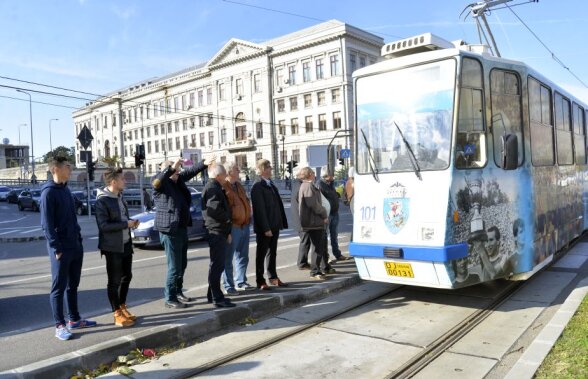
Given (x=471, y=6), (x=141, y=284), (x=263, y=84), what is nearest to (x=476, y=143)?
(x=141, y=284)

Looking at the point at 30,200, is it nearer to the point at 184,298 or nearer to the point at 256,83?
the point at 184,298

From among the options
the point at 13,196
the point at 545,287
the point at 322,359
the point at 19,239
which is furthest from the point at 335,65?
the point at 322,359

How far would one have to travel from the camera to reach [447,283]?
19.4ft

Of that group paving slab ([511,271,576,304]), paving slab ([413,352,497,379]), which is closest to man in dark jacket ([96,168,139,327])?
paving slab ([413,352,497,379])

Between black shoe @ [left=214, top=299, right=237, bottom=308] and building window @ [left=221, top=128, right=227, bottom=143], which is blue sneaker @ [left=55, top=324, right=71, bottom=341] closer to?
black shoe @ [left=214, top=299, right=237, bottom=308]

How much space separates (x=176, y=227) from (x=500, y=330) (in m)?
3.98

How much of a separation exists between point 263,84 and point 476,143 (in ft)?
223

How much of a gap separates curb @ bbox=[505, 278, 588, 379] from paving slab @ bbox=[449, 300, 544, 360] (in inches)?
13.1

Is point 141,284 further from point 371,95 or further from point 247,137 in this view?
point 247,137

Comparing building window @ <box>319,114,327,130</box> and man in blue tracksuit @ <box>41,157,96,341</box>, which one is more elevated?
building window @ <box>319,114,327,130</box>

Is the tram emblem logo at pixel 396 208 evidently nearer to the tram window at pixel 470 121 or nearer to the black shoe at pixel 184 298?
the tram window at pixel 470 121

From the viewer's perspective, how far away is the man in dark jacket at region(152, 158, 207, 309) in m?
6.12

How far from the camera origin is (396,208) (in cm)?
629

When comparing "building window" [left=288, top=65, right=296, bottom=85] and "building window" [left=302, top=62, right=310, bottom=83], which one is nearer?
"building window" [left=302, top=62, right=310, bottom=83]
